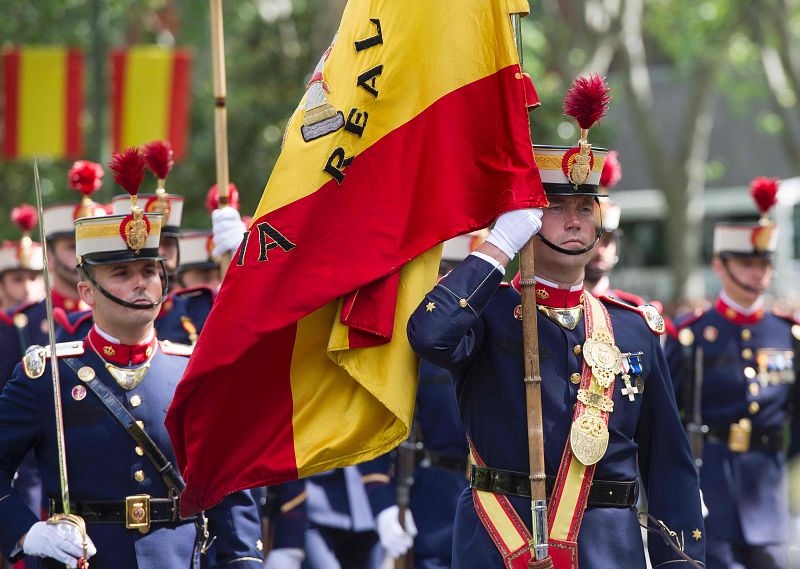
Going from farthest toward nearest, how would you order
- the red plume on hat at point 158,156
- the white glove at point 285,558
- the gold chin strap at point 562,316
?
1. the white glove at point 285,558
2. the red plume on hat at point 158,156
3. the gold chin strap at point 562,316

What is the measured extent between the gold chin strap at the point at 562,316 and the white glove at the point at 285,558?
3.42 metres

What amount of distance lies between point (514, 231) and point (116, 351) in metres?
1.92

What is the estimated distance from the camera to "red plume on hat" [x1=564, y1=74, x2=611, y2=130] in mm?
4703

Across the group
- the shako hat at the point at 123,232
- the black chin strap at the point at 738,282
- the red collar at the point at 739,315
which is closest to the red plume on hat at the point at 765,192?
the black chin strap at the point at 738,282

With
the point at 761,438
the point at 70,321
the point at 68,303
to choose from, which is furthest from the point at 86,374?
the point at 761,438

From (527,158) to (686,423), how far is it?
4056 millimetres

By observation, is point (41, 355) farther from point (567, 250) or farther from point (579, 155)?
point (579, 155)

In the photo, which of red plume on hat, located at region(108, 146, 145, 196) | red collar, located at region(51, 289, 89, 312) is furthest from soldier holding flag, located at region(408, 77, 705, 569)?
red collar, located at region(51, 289, 89, 312)

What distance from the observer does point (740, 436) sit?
8305mm

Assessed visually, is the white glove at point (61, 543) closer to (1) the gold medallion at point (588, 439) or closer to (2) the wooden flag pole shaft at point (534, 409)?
(2) the wooden flag pole shaft at point (534, 409)

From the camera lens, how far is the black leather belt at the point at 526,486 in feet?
15.2

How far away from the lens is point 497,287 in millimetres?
4547

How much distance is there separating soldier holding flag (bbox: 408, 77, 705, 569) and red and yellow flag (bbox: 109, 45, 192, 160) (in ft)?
37.7

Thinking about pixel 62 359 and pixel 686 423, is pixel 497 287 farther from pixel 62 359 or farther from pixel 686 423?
pixel 686 423
